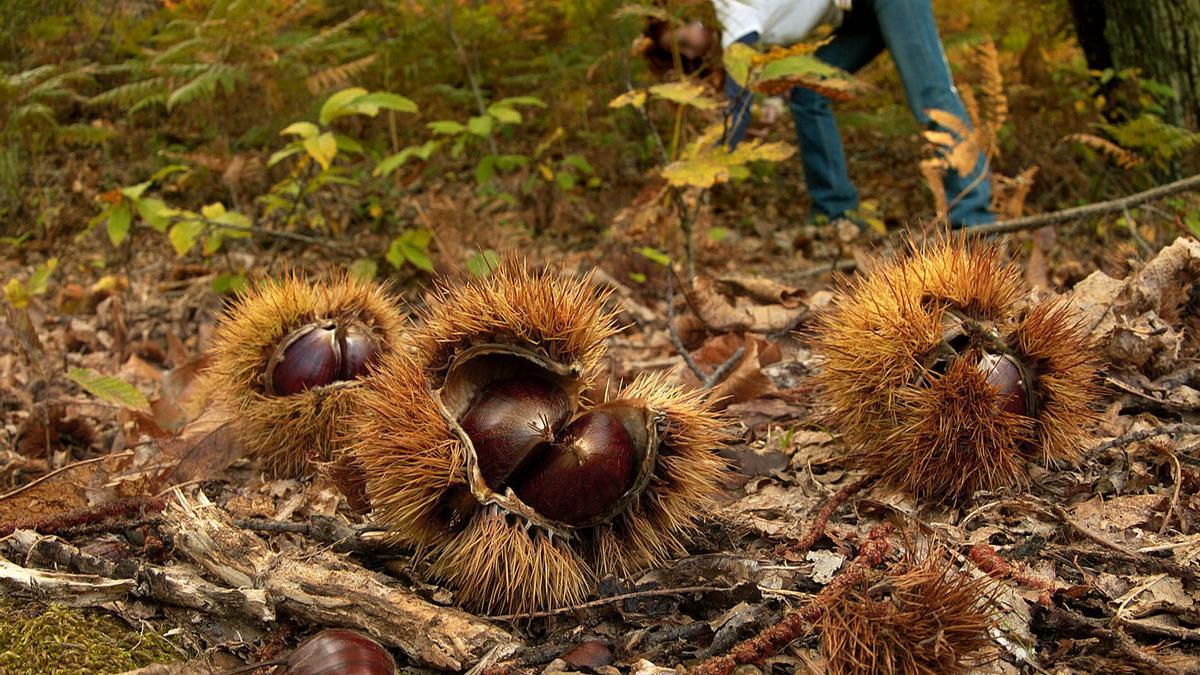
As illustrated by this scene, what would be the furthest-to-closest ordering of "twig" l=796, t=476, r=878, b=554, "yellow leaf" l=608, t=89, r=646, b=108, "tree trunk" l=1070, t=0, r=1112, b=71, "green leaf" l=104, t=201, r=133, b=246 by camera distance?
"tree trunk" l=1070, t=0, r=1112, b=71, "green leaf" l=104, t=201, r=133, b=246, "yellow leaf" l=608, t=89, r=646, b=108, "twig" l=796, t=476, r=878, b=554

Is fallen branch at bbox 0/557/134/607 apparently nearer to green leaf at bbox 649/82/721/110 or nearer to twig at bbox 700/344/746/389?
twig at bbox 700/344/746/389

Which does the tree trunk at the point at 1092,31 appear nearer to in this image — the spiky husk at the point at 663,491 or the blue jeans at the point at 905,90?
the blue jeans at the point at 905,90

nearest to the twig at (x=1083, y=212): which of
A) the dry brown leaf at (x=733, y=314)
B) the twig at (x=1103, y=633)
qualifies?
the dry brown leaf at (x=733, y=314)

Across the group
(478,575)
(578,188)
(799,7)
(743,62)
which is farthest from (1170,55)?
(478,575)

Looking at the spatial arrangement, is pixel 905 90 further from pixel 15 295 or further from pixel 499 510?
pixel 15 295

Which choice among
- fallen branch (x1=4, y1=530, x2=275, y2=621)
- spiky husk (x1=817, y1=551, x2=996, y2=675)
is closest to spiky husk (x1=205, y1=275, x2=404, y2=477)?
fallen branch (x1=4, y1=530, x2=275, y2=621)

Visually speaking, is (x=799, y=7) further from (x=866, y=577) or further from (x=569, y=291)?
(x=866, y=577)
